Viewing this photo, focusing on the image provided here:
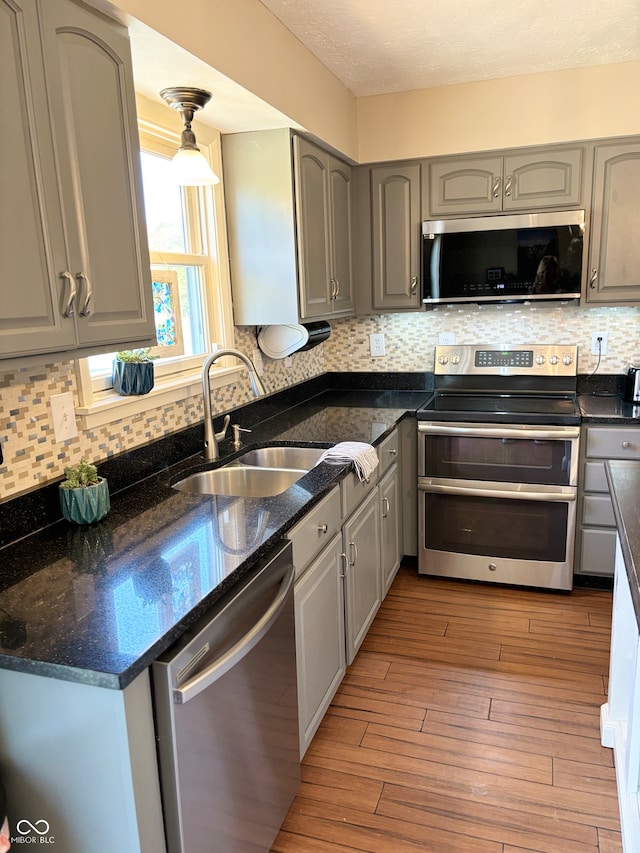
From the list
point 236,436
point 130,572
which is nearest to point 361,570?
point 236,436

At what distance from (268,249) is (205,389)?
744mm

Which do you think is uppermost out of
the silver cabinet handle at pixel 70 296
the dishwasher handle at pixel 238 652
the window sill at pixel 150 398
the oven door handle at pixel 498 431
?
the silver cabinet handle at pixel 70 296

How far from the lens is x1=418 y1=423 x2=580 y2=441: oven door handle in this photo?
2936mm

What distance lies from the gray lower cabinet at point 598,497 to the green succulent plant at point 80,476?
2251mm

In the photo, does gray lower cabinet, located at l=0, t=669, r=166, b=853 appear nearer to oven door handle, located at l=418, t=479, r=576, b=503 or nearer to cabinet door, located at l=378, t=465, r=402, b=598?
cabinet door, located at l=378, t=465, r=402, b=598

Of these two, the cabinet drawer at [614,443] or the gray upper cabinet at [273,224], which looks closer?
the gray upper cabinet at [273,224]

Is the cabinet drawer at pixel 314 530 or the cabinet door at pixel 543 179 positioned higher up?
the cabinet door at pixel 543 179

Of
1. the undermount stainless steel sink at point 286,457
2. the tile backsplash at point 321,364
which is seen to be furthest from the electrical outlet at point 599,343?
the undermount stainless steel sink at point 286,457

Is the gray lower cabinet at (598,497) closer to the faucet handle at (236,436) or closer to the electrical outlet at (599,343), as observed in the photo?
the electrical outlet at (599,343)

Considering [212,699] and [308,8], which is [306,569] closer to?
[212,699]

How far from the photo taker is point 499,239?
10.3 feet

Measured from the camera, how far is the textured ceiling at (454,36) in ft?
7.51

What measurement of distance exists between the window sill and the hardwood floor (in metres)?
1.30

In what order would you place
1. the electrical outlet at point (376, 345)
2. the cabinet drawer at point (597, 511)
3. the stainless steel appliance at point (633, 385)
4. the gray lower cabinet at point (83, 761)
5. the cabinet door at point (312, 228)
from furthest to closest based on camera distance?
the electrical outlet at point (376, 345)
the stainless steel appliance at point (633, 385)
the cabinet drawer at point (597, 511)
the cabinet door at point (312, 228)
the gray lower cabinet at point (83, 761)
